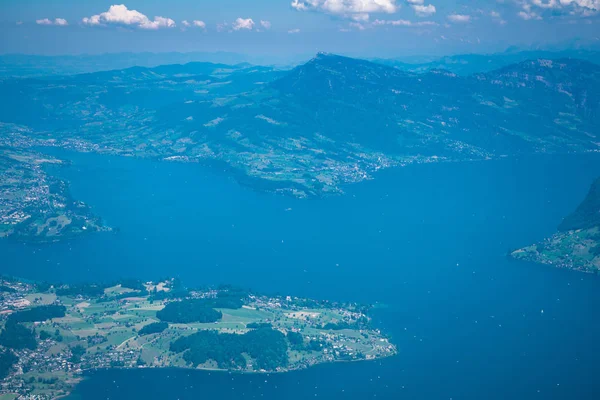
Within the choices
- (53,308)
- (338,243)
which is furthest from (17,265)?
(338,243)

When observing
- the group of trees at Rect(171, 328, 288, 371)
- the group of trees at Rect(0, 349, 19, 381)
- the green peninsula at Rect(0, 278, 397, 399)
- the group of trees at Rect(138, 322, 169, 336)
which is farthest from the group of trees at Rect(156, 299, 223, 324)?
the group of trees at Rect(0, 349, 19, 381)

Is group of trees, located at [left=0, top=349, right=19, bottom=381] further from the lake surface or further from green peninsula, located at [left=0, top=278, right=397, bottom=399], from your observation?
the lake surface

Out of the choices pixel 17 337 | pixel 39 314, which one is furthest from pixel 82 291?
pixel 17 337

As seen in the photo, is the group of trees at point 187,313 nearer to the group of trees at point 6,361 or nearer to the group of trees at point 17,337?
the group of trees at point 17,337

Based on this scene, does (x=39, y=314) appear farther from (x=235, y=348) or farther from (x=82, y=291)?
(x=235, y=348)

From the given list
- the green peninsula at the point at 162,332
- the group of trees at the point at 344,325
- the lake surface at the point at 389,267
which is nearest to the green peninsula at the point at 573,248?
the lake surface at the point at 389,267
